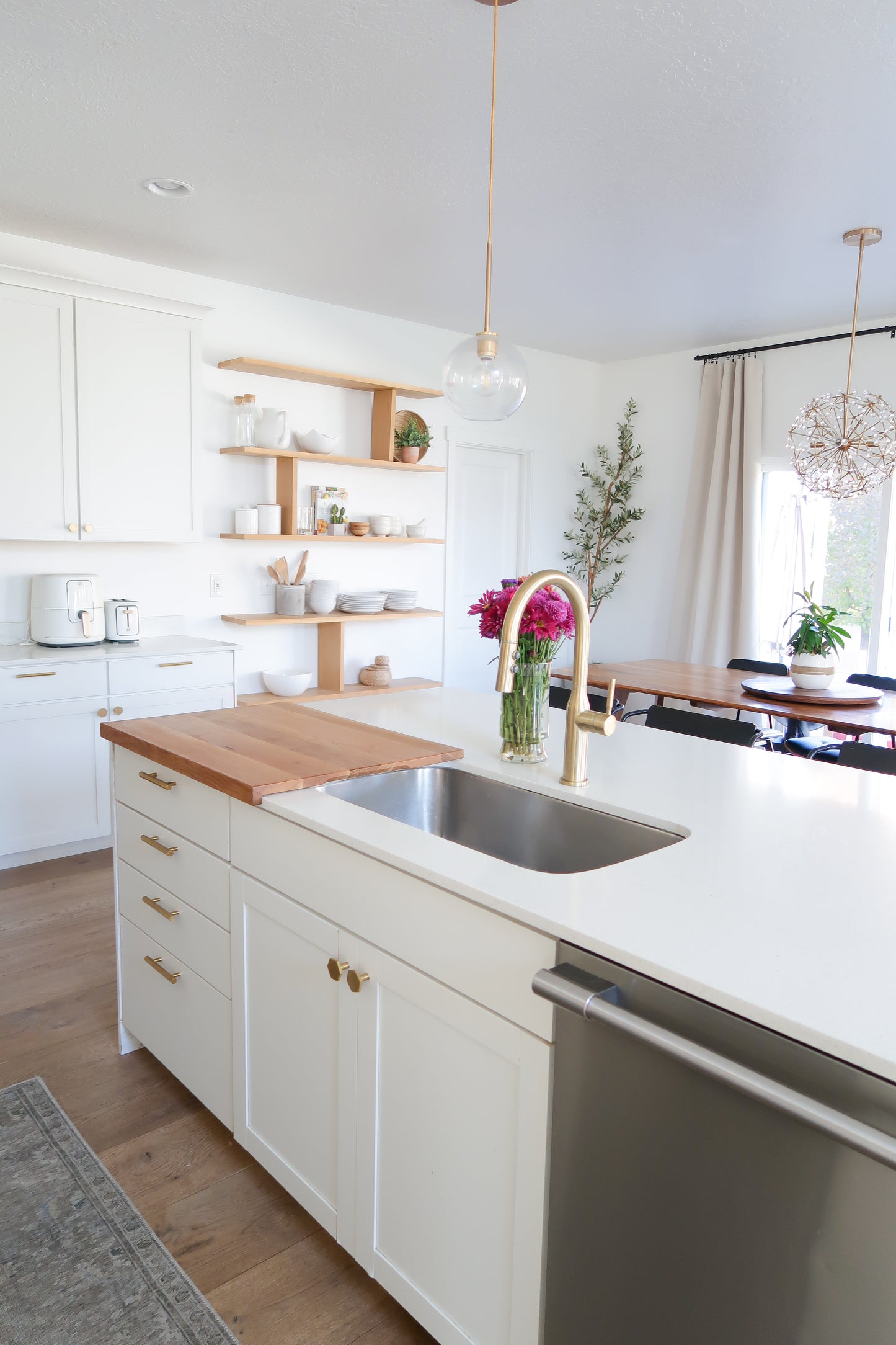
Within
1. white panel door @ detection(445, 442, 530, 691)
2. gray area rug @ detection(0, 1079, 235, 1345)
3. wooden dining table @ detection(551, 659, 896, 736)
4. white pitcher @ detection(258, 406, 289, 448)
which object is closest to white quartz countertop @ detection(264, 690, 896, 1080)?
gray area rug @ detection(0, 1079, 235, 1345)

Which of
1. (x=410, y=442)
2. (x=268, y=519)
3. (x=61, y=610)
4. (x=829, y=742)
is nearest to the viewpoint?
(x=61, y=610)

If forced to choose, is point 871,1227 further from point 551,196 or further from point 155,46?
point 551,196

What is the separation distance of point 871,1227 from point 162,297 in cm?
394

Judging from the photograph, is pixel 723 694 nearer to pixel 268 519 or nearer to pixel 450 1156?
pixel 268 519

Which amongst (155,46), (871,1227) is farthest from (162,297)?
(871,1227)

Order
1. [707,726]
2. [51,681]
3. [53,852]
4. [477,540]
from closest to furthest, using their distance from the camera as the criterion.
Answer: [707,726], [51,681], [53,852], [477,540]

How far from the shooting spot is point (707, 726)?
2.89m

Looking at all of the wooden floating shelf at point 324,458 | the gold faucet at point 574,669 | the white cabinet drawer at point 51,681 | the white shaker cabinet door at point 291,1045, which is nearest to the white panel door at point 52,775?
the white cabinet drawer at point 51,681

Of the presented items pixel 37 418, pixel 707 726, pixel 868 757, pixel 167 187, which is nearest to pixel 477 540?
pixel 37 418

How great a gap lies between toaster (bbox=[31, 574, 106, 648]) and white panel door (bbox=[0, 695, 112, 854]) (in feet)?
1.15

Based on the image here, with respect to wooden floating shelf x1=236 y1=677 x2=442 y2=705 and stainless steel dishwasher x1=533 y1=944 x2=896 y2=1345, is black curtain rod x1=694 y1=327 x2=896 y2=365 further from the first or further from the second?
stainless steel dishwasher x1=533 y1=944 x2=896 y2=1345

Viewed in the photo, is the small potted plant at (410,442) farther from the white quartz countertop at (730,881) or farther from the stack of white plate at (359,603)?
the white quartz countertop at (730,881)

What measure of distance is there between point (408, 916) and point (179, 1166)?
41.6 inches

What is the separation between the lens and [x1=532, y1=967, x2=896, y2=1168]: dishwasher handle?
778 millimetres
